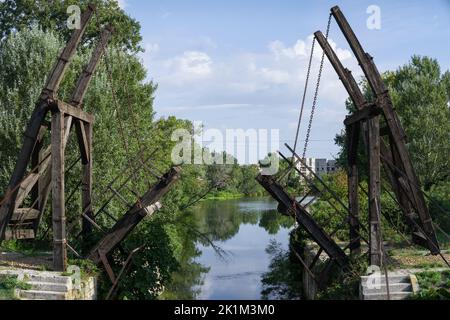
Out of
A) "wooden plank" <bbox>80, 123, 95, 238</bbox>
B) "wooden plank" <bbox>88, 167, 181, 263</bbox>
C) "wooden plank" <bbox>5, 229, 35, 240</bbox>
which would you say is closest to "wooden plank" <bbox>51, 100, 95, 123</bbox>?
"wooden plank" <bbox>80, 123, 95, 238</bbox>

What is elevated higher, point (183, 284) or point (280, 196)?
point (280, 196)

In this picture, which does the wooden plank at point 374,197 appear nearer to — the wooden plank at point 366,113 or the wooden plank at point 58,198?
the wooden plank at point 366,113

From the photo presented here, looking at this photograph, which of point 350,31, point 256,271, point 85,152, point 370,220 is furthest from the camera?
point 256,271

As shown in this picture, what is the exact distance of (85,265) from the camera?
39.9ft

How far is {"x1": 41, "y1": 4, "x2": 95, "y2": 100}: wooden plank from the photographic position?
11.8m

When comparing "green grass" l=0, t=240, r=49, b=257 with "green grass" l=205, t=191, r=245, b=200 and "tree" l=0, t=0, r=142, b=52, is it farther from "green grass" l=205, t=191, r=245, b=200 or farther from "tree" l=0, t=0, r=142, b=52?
"green grass" l=205, t=191, r=245, b=200

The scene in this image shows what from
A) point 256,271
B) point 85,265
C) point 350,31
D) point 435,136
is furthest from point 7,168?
point 435,136

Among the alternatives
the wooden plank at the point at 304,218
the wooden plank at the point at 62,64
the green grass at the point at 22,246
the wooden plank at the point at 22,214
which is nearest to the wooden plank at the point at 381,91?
the wooden plank at the point at 304,218

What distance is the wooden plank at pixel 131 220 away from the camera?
12312 mm

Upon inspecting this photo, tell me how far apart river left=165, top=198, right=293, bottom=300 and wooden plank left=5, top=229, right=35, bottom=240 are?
161 inches

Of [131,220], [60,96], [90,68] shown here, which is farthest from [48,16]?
[131,220]

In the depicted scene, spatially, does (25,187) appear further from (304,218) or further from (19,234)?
(304,218)

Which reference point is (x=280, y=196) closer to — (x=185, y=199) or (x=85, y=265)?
(x=85, y=265)
